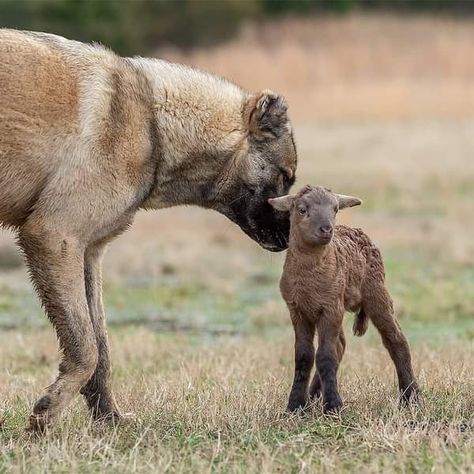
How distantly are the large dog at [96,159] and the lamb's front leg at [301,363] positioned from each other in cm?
82

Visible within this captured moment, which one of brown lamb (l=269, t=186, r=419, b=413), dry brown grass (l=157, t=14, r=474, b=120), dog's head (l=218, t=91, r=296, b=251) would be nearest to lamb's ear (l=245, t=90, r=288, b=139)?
dog's head (l=218, t=91, r=296, b=251)

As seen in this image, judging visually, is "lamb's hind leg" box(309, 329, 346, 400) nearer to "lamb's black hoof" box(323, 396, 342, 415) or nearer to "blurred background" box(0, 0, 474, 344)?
"lamb's black hoof" box(323, 396, 342, 415)

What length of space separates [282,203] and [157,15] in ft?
117

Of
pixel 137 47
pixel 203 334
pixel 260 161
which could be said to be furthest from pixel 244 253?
pixel 137 47

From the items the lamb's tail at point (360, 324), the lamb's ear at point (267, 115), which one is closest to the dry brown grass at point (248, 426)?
the lamb's tail at point (360, 324)

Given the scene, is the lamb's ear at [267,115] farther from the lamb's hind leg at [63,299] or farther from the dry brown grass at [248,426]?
the dry brown grass at [248,426]

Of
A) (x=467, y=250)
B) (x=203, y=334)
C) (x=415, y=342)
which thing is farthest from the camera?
(x=467, y=250)

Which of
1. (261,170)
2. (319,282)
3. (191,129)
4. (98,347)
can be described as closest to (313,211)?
(319,282)

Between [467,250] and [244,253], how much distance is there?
306 centimetres

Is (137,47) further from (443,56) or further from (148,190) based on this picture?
(148,190)

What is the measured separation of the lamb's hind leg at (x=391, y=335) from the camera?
25.6ft

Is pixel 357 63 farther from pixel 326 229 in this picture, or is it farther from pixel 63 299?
pixel 63 299

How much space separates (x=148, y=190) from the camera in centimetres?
754

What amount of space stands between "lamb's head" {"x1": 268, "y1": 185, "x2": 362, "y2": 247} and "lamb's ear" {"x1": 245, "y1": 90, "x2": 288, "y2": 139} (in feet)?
1.83
